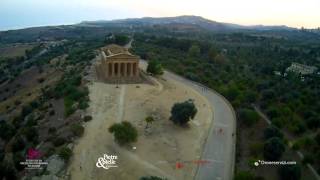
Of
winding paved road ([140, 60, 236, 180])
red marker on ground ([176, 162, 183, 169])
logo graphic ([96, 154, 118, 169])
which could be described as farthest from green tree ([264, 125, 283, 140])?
logo graphic ([96, 154, 118, 169])

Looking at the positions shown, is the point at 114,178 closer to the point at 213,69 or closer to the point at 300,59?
the point at 213,69

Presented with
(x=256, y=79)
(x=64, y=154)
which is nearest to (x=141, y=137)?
(x=64, y=154)

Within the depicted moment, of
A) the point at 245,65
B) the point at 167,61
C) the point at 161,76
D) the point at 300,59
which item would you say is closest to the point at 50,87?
the point at 161,76

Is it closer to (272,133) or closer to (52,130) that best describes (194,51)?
(272,133)

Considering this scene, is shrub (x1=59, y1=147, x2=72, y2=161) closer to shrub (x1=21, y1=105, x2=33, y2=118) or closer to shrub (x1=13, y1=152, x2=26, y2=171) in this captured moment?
shrub (x1=13, y1=152, x2=26, y2=171)

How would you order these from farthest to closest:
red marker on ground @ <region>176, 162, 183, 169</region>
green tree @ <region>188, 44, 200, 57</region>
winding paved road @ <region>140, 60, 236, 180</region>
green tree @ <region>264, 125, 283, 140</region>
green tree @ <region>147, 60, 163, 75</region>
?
green tree @ <region>188, 44, 200, 57</region> → green tree @ <region>147, 60, 163, 75</region> → green tree @ <region>264, 125, 283, 140</region> → red marker on ground @ <region>176, 162, 183, 169</region> → winding paved road @ <region>140, 60, 236, 180</region>

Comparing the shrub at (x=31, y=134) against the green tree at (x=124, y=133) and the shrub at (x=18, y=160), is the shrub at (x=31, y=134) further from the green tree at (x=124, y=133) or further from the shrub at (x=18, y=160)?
the green tree at (x=124, y=133)
